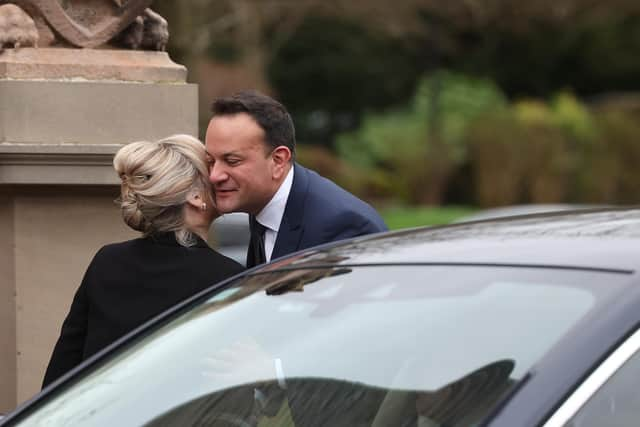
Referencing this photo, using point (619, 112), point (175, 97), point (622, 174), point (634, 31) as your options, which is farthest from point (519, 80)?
point (175, 97)

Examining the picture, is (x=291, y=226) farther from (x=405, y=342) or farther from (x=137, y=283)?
(x=405, y=342)

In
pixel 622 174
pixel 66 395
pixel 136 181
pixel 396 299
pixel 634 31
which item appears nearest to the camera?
pixel 396 299

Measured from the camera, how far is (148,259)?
4.07 metres

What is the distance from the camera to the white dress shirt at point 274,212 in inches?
172

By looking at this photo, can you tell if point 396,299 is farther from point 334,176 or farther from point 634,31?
point 634,31

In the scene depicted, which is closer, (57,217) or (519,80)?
(57,217)

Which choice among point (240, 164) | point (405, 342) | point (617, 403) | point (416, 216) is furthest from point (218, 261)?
point (416, 216)

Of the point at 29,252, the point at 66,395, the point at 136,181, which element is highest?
the point at 136,181

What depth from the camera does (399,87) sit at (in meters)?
45.5

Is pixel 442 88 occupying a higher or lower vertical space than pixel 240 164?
lower

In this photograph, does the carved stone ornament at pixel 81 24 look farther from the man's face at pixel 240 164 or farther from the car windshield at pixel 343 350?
the car windshield at pixel 343 350

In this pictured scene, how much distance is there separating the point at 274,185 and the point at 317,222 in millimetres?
178

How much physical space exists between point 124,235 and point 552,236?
2900 mm

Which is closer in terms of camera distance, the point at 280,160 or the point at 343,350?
the point at 343,350
